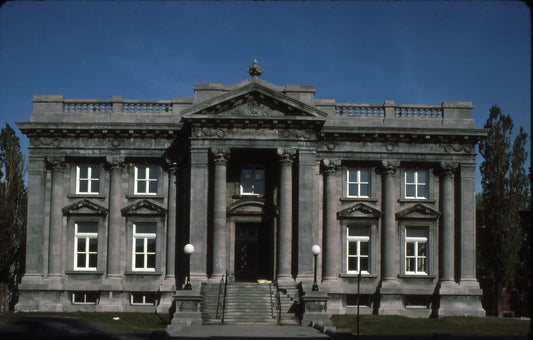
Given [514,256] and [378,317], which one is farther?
[514,256]

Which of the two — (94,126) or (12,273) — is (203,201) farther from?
(12,273)

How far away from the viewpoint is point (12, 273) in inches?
2115

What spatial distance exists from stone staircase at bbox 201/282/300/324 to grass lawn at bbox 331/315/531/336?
2.39 m

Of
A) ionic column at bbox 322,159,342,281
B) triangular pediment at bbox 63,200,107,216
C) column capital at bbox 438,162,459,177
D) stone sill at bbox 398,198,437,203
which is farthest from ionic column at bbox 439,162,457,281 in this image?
triangular pediment at bbox 63,200,107,216

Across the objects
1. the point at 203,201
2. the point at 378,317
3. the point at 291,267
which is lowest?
the point at 378,317

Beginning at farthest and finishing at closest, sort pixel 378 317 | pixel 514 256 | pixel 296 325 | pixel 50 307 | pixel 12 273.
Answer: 1. pixel 12 273
2. pixel 514 256
3. pixel 50 307
4. pixel 378 317
5. pixel 296 325

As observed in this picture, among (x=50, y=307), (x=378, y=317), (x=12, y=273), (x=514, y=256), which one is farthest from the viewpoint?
(x=12, y=273)

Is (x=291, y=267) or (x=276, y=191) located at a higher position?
(x=276, y=191)

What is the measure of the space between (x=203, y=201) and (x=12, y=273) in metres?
23.2

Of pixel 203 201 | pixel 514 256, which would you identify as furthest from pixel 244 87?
pixel 514 256

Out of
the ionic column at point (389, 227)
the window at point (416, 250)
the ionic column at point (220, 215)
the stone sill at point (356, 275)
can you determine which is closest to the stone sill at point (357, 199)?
the ionic column at point (389, 227)

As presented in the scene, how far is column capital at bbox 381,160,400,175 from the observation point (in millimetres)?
40688

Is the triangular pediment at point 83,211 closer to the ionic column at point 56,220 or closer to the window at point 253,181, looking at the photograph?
the ionic column at point 56,220

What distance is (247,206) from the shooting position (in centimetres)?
3997
